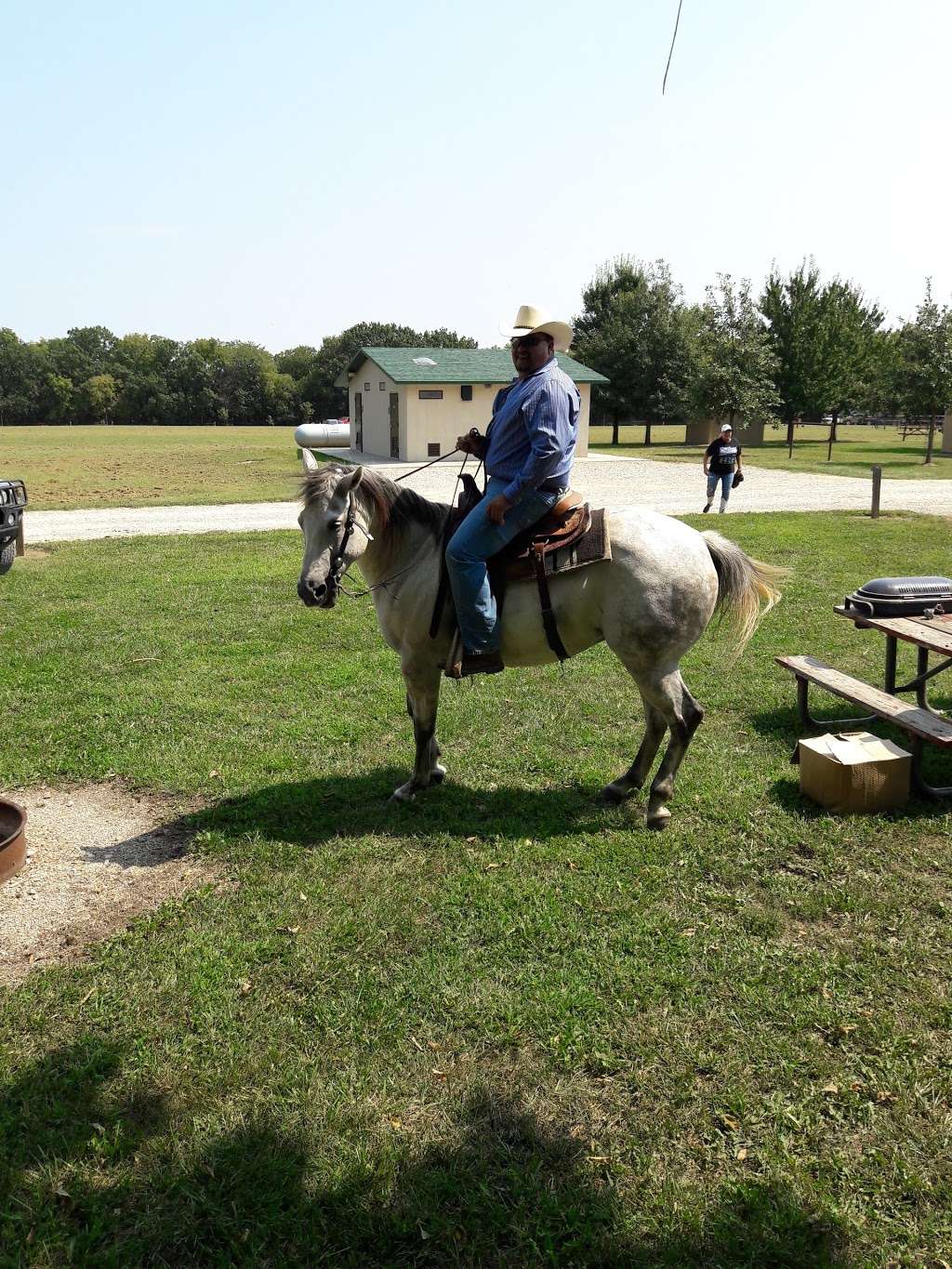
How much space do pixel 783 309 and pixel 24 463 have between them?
129 feet

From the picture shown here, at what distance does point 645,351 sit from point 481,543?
48.1 metres

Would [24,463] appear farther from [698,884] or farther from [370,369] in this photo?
[698,884]

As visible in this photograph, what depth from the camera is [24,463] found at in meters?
35.4

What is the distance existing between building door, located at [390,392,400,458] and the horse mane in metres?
31.2

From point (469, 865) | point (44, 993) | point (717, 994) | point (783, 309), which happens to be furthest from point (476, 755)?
point (783, 309)

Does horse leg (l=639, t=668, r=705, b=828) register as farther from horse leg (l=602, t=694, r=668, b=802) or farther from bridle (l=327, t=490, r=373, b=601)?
bridle (l=327, t=490, r=373, b=601)

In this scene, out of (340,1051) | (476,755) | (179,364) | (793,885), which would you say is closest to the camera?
(340,1051)

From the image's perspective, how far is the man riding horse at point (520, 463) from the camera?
480 centimetres

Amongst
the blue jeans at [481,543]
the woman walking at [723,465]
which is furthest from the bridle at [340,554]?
the woman walking at [723,465]

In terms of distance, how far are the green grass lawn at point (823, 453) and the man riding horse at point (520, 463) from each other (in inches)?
1090

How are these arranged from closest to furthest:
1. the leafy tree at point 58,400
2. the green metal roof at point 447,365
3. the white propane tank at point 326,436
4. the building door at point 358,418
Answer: the green metal roof at point 447,365 → the building door at point 358,418 → the white propane tank at point 326,436 → the leafy tree at point 58,400

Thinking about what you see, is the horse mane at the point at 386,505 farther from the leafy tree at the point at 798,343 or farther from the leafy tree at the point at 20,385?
the leafy tree at the point at 20,385

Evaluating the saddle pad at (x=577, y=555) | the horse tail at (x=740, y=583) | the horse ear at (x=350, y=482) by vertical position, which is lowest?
the horse tail at (x=740, y=583)

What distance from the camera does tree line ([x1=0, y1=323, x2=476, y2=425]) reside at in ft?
288
